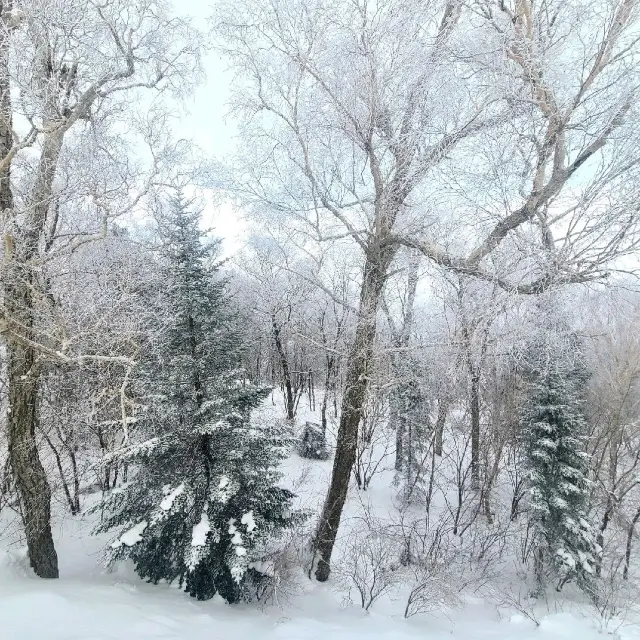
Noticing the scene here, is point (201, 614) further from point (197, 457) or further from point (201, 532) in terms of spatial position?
point (197, 457)

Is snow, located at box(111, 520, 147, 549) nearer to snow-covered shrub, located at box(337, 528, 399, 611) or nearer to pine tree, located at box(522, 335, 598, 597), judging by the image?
snow-covered shrub, located at box(337, 528, 399, 611)

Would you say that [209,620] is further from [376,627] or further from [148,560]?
[376,627]

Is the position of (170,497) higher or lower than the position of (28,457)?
lower

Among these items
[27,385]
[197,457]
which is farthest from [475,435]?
[27,385]

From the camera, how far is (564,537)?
11.4 m

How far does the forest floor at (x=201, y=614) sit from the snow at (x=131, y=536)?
0.69 meters

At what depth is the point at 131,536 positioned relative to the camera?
6.96 metres

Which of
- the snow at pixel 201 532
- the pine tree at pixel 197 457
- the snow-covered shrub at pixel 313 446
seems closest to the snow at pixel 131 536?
the pine tree at pixel 197 457

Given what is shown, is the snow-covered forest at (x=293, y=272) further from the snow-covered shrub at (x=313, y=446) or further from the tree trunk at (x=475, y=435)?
the snow-covered shrub at (x=313, y=446)

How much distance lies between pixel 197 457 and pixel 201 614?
244cm

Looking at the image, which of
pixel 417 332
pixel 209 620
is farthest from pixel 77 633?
pixel 417 332

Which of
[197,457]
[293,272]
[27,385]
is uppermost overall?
[293,272]

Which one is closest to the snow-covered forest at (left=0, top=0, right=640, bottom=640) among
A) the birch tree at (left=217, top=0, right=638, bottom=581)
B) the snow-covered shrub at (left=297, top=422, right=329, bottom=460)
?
the birch tree at (left=217, top=0, right=638, bottom=581)

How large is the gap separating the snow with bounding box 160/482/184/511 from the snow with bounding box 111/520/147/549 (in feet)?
1.63
